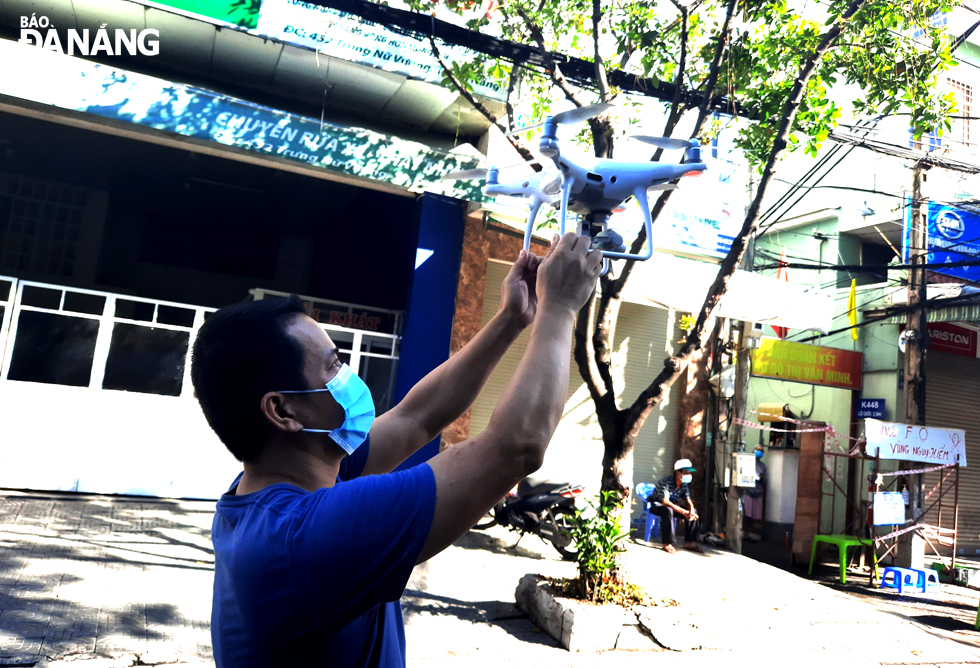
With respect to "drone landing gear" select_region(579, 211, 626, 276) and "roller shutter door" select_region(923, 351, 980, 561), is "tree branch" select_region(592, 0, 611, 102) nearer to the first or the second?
"drone landing gear" select_region(579, 211, 626, 276)

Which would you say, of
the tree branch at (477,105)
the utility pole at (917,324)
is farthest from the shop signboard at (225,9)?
the utility pole at (917,324)

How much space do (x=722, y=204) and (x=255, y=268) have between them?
8938mm

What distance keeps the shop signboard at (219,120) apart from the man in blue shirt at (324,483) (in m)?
8.51

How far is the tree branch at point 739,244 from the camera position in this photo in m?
5.85

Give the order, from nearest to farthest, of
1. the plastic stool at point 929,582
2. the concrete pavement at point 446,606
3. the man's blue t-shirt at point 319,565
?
the man's blue t-shirt at point 319,565 → the concrete pavement at point 446,606 → the plastic stool at point 929,582

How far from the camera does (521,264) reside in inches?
66.7

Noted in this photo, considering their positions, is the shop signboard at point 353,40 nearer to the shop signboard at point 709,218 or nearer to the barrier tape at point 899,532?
the shop signboard at point 709,218

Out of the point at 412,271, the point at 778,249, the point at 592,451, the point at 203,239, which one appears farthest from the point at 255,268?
the point at 778,249

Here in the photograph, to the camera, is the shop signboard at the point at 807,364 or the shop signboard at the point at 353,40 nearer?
the shop signboard at the point at 353,40

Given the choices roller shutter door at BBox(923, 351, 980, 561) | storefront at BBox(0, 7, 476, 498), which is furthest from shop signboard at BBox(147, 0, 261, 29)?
roller shutter door at BBox(923, 351, 980, 561)

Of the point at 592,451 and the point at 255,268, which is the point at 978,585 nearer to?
the point at 592,451

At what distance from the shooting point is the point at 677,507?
1064 cm

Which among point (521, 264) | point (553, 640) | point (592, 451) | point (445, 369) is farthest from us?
point (592, 451)

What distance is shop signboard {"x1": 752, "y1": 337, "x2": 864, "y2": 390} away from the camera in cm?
1311
